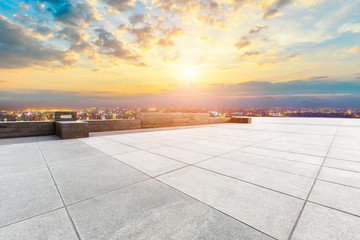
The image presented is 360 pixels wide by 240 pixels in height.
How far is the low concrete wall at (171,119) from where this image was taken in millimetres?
11869

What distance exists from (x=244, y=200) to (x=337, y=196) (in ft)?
5.14

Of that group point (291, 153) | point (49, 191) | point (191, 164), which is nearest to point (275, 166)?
point (291, 153)

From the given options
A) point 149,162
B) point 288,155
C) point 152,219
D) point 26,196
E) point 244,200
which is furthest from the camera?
point 288,155

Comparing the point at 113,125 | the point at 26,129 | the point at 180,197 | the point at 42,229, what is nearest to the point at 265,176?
the point at 180,197

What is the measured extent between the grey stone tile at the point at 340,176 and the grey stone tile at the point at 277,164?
15cm

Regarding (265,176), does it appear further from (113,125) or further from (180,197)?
(113,125)

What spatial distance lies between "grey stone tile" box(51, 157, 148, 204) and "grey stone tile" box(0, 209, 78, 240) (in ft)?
1.42

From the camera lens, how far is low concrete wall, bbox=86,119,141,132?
9750 mm

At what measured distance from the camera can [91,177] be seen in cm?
348

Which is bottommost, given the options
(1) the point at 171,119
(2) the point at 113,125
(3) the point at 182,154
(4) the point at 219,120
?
(3) the point at 182,154

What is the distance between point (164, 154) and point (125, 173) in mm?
1663

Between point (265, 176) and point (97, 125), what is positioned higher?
point (97, 125)

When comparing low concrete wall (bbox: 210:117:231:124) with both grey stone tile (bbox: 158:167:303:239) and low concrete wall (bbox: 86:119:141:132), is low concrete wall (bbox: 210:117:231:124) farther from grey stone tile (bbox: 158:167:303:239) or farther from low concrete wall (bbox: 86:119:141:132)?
grey stone tile (bbox: 158:167:303:239)

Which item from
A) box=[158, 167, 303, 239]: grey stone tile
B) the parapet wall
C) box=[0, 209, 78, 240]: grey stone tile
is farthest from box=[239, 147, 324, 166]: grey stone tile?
the parapet wall
